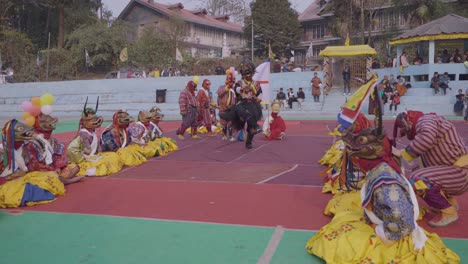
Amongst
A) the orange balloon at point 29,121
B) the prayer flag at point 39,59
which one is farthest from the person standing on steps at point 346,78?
the prayer flag at point 39,59

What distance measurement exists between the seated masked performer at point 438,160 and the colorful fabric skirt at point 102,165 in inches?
204

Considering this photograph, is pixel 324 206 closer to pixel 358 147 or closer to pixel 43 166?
pixel 358 147

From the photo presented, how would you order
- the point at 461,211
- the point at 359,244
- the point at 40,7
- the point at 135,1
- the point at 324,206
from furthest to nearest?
1. the point at 135,1
2. the point at 40,7
3. the point at 324,206
4. the point at 461,211
5. the point at 359,244

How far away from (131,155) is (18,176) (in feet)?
9.64

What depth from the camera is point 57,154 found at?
22.2 ft

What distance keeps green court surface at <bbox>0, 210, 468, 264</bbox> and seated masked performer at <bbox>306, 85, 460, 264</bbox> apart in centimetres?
32

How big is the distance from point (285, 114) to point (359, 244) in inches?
711

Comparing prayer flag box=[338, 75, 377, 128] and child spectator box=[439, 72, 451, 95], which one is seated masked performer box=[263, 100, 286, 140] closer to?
prayer flag box=[338, 75, 377, 128]

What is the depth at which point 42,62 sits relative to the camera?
3428 centimetres

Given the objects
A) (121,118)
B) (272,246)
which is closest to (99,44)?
(121,118)

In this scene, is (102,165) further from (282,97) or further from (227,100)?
(282,97)

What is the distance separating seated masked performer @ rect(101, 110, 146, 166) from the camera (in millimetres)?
8539

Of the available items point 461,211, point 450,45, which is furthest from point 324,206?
point 450,45

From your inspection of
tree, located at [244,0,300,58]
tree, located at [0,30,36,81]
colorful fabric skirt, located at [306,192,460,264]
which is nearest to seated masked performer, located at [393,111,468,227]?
colorful fabric skirt, located at [306,192,460,264]
